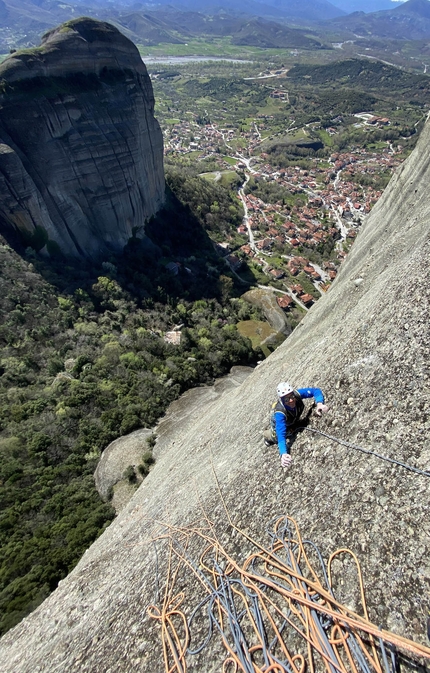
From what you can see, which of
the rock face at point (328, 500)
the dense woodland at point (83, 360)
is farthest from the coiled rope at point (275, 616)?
the dense woodland at point (83, 360)

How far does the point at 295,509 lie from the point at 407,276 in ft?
22.8

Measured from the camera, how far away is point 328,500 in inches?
237

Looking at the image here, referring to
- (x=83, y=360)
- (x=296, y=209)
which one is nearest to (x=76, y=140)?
(x=83, y=360)

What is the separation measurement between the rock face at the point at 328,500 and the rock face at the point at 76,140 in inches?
1684

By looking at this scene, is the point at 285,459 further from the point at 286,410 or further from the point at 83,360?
the point at 83,360

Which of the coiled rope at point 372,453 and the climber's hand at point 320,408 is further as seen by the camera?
the climber's hand at point 320,408

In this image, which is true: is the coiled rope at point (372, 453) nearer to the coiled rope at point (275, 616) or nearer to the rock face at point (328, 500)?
the rock face at point (328, 500)

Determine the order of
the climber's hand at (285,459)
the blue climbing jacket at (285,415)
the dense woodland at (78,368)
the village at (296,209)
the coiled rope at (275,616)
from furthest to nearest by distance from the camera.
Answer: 1. the village at (296,209)
2. the dense woodland at (78,368)
3. the blue climbing jacket at (285,415)
4. the climber's hand at (285,459)
5. the coiled rope at (275,616)

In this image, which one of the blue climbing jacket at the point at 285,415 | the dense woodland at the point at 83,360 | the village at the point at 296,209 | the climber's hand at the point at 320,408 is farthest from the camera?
the village at the point at 296,209

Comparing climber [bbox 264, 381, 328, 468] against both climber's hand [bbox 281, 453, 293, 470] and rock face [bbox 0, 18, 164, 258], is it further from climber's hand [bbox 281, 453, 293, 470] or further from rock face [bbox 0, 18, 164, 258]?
rock face [bbox 0, 18, 164, 258]

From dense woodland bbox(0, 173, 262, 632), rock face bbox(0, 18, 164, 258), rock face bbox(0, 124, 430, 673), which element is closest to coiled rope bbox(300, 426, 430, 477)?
rock face bbox(0, 124, 430, 673)

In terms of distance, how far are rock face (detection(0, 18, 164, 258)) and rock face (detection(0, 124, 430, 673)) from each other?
140ft

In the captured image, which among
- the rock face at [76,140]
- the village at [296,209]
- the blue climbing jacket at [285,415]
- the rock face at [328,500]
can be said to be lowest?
the village at [296,209]

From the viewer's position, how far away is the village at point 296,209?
72.0m
